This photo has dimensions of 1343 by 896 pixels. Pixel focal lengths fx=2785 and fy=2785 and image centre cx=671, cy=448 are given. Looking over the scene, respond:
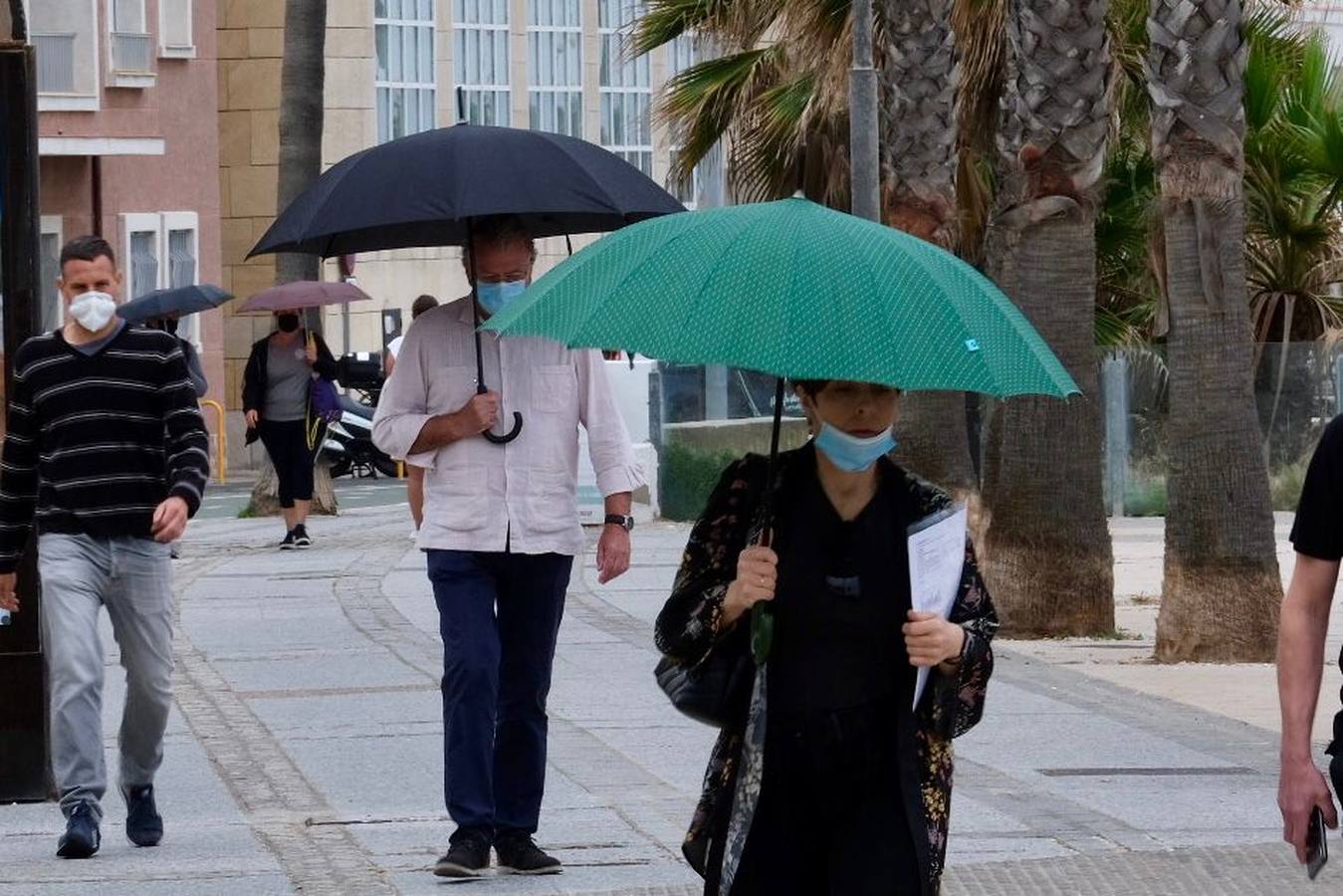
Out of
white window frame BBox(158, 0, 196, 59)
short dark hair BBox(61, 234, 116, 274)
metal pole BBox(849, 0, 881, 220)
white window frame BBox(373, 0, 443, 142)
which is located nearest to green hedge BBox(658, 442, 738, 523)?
metal pole BBox(849, 0, 881, 220)

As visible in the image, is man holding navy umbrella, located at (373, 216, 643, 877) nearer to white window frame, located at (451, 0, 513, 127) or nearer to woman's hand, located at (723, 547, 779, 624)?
woman's hand, located at (723, 547, 779, 624)

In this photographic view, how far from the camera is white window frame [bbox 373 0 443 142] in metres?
59.9

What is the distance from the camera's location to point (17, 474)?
7891mm

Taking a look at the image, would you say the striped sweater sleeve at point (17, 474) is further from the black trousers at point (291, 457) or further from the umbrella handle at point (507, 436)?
the black trousers at point (291, 457)

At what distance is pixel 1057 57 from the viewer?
13.4 meters

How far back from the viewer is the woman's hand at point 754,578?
4699mm

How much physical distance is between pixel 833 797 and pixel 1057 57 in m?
9.08

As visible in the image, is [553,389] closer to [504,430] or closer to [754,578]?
[504,430]

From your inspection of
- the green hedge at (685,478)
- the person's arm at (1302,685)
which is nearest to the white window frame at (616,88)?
the green hedge at (685,478)

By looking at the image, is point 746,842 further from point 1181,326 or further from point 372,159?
point 1181,326

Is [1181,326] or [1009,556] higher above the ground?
[1181,326]

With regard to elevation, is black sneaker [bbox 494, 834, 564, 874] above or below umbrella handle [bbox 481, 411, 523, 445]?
below

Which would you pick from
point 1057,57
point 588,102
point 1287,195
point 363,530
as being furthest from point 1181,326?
point 588,102

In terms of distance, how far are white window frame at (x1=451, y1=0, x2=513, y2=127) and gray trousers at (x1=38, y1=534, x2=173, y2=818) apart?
5400 cm
